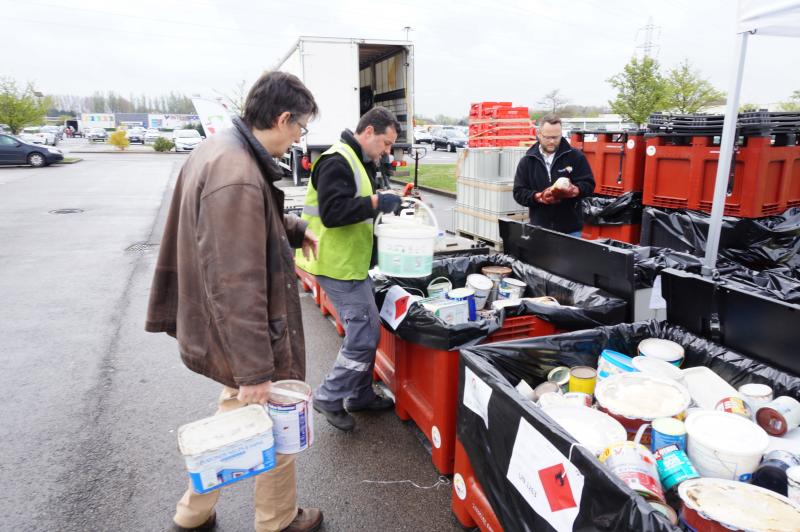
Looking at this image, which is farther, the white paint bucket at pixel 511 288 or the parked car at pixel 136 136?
the parked car at pixel 136 136

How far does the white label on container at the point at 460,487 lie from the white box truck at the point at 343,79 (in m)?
7.82

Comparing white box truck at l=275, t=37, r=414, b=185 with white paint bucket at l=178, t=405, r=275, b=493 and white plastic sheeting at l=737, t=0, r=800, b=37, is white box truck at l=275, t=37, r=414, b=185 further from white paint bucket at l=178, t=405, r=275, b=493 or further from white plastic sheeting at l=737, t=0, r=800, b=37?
white paint bucket at l=178, t=405, r=275, b=493

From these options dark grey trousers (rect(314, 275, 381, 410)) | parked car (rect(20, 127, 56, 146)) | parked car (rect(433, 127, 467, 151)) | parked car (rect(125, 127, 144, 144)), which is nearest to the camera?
dark grey trousers (rect(314, 275, 381, 410))

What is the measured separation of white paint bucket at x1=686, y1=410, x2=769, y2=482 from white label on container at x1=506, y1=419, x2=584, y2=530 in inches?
22.9

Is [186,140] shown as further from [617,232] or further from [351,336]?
[351,336]

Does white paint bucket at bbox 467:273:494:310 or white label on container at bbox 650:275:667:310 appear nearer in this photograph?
white label on container at bbox 650:275:667:310

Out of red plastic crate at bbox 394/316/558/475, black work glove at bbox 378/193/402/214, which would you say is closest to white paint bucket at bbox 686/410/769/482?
red plastic crate at bbox 394/316/558/475

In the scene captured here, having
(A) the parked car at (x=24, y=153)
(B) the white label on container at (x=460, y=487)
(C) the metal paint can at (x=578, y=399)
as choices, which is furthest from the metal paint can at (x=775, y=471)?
(A) the parked car at (x=24, y=153)

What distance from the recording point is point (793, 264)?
4285mm

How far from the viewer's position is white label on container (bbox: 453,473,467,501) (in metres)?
2.31

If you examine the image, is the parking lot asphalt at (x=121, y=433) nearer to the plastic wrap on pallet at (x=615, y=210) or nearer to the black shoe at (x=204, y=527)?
the black shoe at (x=204, y=527)

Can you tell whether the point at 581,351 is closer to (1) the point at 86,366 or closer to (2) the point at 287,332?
(2) the point at 287,332

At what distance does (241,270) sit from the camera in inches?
66.1

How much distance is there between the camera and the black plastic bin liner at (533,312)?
2590 millimetres
